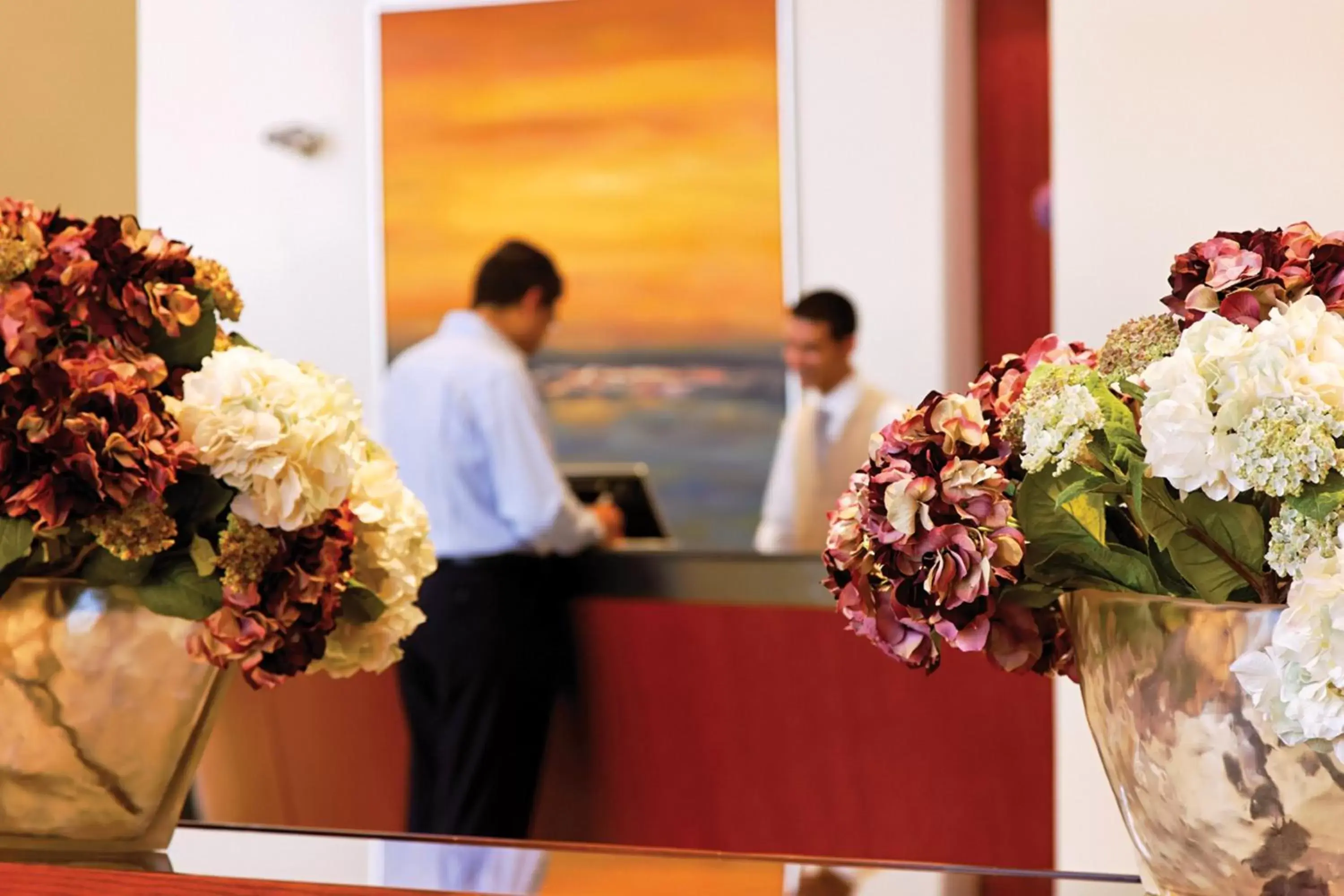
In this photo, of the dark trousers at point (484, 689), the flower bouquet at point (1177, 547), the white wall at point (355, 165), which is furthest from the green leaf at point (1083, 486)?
the white wall at point (355, 165)

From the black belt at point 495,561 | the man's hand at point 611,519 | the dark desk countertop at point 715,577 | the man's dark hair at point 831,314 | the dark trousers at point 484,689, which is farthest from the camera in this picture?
the man's dark hair at point 831,314

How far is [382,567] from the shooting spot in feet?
3.10

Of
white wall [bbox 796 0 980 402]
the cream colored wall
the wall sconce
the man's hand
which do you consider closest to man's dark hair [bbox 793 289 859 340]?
white wall [bbox 796 0 980 402]

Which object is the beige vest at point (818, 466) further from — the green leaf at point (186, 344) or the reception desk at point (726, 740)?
the green leaf at point (186, 344)

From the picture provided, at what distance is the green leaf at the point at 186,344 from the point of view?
3.02 feet

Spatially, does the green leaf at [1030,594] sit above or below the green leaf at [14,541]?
below

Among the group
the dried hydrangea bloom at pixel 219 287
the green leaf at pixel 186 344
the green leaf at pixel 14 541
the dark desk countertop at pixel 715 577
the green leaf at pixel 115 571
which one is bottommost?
the dark desk countertop at pixel 715 577

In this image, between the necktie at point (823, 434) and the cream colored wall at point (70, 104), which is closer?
the cream colored wall at point (70, 104)

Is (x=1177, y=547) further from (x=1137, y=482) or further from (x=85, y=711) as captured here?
(x=85, y=711)

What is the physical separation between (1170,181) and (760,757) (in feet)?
5.40

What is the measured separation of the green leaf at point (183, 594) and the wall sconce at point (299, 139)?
5.33 m

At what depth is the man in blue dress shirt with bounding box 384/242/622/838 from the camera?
3090 mm

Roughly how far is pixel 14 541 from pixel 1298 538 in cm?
68

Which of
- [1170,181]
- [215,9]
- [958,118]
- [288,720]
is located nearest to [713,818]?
[288,720]
